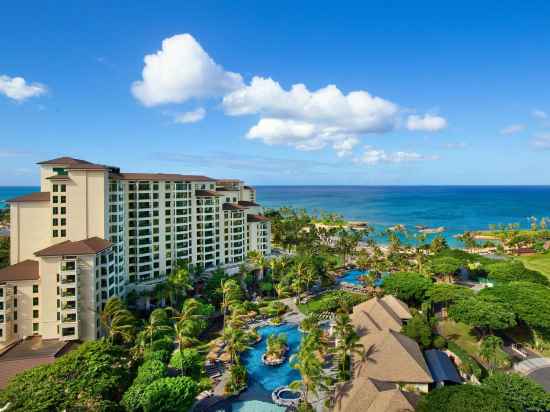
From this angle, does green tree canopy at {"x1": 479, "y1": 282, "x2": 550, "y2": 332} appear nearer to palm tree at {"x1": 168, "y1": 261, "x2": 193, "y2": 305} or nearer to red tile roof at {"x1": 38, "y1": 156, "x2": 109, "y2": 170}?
palm tree at {"x1": 168, "y1": 261, "x2": 193, "y2": 305}

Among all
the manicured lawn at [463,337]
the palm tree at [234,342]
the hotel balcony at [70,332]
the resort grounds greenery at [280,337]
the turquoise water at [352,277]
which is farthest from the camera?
the turquoise water at [352,277]

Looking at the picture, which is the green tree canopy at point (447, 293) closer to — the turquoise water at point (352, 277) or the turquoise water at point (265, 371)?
the turquoise water at point (265, 371)

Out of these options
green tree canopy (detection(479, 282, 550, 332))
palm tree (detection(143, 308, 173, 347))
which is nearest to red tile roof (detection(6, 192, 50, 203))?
palm tree (detection(143, 308, 173, 347))

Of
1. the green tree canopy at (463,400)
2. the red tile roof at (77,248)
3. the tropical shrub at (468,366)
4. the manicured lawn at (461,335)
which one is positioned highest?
the red tile roof at (77,248)

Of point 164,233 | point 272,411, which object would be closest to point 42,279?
point 164,233

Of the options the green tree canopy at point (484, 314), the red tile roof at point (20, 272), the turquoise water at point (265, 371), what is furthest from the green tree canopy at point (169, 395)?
the green tree canopy at point (484, 314)

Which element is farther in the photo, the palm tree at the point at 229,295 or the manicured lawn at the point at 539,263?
the manicured lawn at the point at 539,263

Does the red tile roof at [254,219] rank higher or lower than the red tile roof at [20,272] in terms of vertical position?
higher

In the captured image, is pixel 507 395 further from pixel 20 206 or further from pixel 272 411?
pixel 20 206

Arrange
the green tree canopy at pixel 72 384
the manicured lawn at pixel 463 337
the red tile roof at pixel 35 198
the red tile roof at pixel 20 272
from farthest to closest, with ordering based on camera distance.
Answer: the red tile roof at pixel 35 198
the red tile roof at pixel 20 272
the manicured lawn at pixel 463 337
the green tree canopy at pixel 72 384
